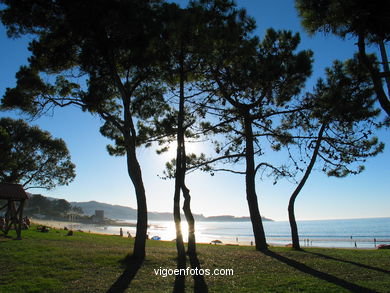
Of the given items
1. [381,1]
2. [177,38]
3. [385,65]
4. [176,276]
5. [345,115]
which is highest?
[177,38]

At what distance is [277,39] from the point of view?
1170 centimetres

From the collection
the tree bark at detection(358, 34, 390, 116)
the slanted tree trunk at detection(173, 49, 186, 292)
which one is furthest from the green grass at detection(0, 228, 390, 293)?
the tree bark at detection(358, 34, 390, 116)

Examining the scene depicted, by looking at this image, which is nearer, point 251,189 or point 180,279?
point 180,279

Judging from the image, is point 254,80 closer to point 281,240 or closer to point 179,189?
point 179,189

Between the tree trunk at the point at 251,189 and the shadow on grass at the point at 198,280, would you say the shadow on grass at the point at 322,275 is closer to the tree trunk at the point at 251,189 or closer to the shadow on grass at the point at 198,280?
the shadow on grass at the point at 198,280

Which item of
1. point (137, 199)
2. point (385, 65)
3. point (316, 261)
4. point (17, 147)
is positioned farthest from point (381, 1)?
point (17, 147)

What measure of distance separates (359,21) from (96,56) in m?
8.16

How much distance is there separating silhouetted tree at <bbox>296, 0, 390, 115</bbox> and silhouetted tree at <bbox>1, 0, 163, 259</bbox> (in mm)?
4868

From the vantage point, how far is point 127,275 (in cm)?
675

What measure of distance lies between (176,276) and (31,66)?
29.2 ft

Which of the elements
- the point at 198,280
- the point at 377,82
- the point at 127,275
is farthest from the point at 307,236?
the point at 127,275

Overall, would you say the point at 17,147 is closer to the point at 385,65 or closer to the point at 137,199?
the point at 137,199

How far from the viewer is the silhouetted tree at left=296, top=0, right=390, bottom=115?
21.0ft

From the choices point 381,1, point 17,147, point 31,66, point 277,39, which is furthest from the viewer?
point 17,147
